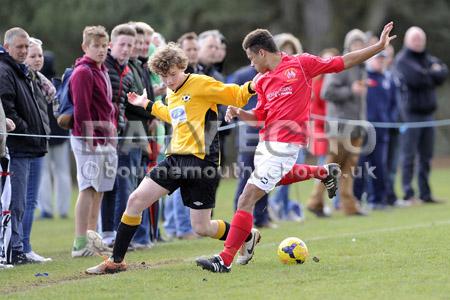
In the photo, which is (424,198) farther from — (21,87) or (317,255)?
(21,87)

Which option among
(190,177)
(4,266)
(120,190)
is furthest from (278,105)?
(4,266)

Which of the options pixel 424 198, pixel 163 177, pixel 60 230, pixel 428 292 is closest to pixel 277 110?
pixel 163 177

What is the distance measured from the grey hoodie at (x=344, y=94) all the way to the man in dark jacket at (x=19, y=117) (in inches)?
242

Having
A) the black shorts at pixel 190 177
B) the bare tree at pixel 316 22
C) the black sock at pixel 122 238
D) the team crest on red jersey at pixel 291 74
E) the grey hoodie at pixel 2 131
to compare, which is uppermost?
the bare tree at pixel 316 22

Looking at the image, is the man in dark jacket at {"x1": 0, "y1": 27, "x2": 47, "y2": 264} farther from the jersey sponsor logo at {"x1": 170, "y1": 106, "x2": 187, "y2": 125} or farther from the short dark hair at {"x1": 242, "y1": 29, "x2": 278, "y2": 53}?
the short dark hair at {"x1": 242, "y1": 29, "x2": 278, "y2": 53}

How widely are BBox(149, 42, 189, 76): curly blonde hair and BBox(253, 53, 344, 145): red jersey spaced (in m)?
0.80

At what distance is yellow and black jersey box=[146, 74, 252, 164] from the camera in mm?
8652

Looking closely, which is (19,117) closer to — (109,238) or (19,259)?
(19,259)

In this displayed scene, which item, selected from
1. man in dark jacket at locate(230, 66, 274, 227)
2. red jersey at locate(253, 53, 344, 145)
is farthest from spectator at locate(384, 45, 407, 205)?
red jersey at locate(253, 53, 344, 145)

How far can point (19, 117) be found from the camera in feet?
32.0

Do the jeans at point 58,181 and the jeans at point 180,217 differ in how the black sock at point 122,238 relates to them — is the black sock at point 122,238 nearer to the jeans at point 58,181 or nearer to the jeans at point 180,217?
the jeans at point 180,217

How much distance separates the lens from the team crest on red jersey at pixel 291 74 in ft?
28.8

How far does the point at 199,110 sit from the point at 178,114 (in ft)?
0.69

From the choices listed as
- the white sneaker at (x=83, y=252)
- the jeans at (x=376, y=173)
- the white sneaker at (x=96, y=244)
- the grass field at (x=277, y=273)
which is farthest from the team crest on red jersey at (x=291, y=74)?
the jeans at (x=376, y=173)
